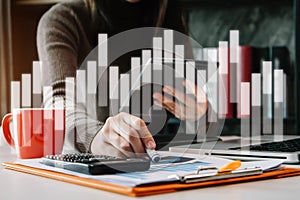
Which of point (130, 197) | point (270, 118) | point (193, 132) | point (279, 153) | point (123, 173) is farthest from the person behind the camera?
point (270, 118)

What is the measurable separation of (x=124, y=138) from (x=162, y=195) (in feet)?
1.14

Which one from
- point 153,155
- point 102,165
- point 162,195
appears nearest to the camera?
point 162,195

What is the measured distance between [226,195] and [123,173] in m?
0.17

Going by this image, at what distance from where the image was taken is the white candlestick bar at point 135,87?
4.78 feet

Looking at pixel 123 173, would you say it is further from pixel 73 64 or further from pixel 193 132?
pixel 73 64

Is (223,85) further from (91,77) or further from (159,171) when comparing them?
(159,171)

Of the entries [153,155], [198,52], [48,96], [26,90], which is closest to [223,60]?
[198,52]

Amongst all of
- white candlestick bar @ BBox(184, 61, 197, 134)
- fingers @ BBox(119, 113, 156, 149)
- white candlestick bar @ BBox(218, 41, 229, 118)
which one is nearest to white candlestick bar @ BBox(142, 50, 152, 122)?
white candlestick bar @ BBox(184, 61, 197, 134)

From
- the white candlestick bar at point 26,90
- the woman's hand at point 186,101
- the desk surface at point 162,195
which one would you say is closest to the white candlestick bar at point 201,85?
the woman's hand at point 186,101

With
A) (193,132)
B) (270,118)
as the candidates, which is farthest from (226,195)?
(270,118)

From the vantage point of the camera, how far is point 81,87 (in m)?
1.92

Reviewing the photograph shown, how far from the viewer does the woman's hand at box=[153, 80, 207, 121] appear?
153cm

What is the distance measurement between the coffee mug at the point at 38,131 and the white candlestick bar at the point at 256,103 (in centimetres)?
93

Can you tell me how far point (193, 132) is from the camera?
160 cm
